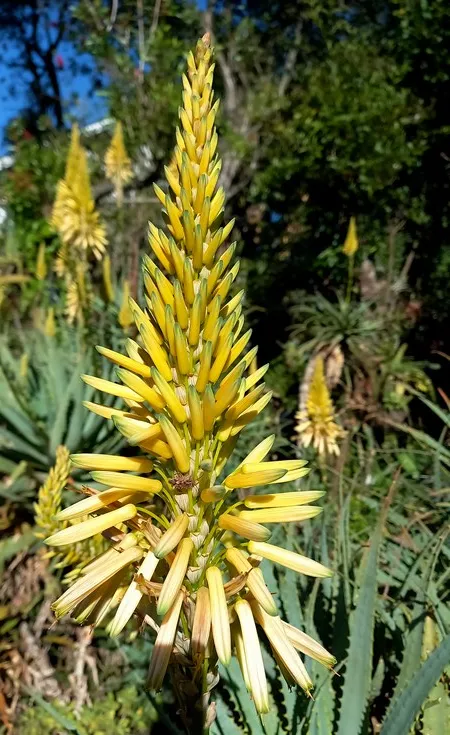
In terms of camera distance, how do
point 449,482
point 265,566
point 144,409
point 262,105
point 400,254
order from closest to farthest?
point 144,409 → point 265,566 → point 449,482 → point 400,254 → point 262,105

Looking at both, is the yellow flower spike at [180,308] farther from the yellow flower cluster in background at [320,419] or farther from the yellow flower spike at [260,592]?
the yellow flower cluster in background at [320,419]

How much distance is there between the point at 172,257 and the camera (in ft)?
3.60

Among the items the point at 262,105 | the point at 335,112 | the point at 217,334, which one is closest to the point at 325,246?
the point at 335,112

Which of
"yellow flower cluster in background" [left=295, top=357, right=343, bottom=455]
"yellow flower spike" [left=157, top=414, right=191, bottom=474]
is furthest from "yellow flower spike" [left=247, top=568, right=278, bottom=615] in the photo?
"yellow flower cluster in background" [left=295, top=357, right=343, bottom=455]

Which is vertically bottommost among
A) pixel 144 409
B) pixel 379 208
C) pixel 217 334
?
pixel 144 409

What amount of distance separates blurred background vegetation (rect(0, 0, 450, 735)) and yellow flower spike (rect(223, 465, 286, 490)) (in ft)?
1.23

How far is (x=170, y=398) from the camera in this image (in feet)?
3.43

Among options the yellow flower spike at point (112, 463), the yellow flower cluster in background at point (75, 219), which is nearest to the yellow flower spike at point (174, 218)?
the yellow flower spike at point (112, 463)

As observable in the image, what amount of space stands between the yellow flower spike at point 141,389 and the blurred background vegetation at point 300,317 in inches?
22.5

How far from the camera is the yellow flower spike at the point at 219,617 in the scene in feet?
3.04

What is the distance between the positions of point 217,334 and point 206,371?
0.24 feet

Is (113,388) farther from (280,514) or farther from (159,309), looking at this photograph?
(280,514)

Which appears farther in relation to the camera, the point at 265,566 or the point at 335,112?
the point at 335,112

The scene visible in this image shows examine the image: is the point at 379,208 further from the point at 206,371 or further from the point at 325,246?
the point at 206,371
